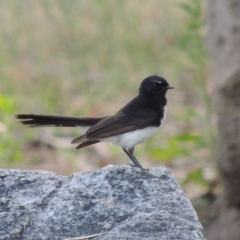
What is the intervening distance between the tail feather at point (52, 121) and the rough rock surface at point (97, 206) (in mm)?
953

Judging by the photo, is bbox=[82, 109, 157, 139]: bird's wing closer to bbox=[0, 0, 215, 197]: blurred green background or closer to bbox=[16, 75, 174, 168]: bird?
bbox=[16, 75, 174, 168]: bird

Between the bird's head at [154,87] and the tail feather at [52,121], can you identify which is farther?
the bird's head at [154,87]

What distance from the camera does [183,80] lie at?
32.9 ft

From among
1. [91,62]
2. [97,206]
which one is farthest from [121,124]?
[91,62]

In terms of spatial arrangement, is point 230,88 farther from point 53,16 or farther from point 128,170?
point 53,16

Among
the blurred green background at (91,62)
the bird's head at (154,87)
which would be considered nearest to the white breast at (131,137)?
the bird's head at (154,87)

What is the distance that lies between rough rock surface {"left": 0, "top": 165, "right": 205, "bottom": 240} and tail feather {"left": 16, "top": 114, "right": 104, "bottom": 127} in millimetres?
953

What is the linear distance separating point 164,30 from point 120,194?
7.26 meters

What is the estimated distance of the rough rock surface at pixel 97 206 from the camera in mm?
3352

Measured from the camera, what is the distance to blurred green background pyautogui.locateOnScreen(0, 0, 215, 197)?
9.34 metres

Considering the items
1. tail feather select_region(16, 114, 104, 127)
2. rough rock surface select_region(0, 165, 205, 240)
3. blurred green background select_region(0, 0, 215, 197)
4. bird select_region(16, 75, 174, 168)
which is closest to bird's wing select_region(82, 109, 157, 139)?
bird select_region(16, 75, 174, 168)

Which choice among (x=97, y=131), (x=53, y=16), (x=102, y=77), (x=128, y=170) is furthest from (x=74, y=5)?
(x=128, y=170)

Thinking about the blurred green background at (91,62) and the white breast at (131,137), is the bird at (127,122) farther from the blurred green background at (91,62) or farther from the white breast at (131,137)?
the blurred green background at (91,62)

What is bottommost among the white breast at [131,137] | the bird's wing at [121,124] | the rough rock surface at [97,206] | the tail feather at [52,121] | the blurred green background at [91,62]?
the rough rock surface at [97,206]
